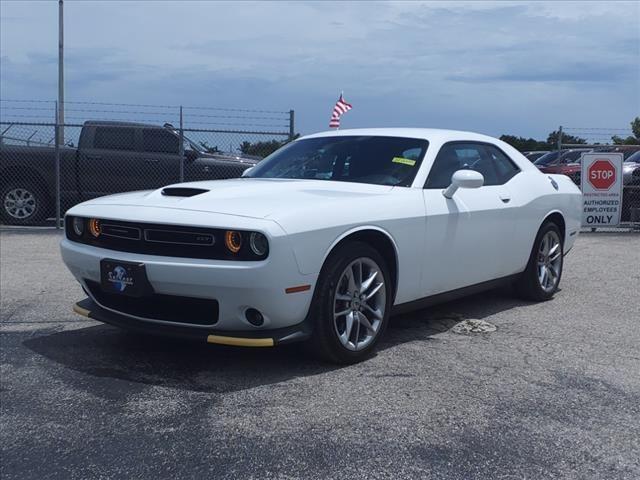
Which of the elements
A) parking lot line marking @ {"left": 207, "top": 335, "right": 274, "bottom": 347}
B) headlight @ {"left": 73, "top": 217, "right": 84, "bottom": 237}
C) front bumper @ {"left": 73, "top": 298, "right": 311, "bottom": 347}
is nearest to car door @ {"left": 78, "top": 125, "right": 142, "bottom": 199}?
headlight @ {"left": 73, "top": 217, "right": 84, "bottom": 237}

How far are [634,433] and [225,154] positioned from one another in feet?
32.6

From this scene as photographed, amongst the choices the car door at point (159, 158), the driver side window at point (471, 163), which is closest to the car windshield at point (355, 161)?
the driver side window at point (471, 163)

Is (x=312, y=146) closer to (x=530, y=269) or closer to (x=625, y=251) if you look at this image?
(x=530, y=269)

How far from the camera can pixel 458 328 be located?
5.65m

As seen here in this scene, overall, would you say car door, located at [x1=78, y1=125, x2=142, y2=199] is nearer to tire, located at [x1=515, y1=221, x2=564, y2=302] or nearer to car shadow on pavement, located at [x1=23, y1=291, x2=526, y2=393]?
car shadow on pavement, located at [x1=23, y1=291, x2=526, y2=393]

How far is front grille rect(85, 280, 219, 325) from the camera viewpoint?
14.0ft

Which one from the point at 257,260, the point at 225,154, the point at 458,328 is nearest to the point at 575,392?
the point at 458,328

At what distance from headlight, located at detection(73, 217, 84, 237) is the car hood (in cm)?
13

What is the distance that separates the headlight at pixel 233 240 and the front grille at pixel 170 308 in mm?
310

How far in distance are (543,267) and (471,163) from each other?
1.35m

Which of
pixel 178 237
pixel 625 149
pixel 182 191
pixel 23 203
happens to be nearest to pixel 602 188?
pixel 625 149

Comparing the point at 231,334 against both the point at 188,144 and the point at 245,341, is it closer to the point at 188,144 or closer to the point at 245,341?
the point at 245,341

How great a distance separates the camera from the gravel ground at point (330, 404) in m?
3.28

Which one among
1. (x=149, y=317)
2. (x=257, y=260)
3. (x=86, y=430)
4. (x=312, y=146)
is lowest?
(x=86, y=430)
